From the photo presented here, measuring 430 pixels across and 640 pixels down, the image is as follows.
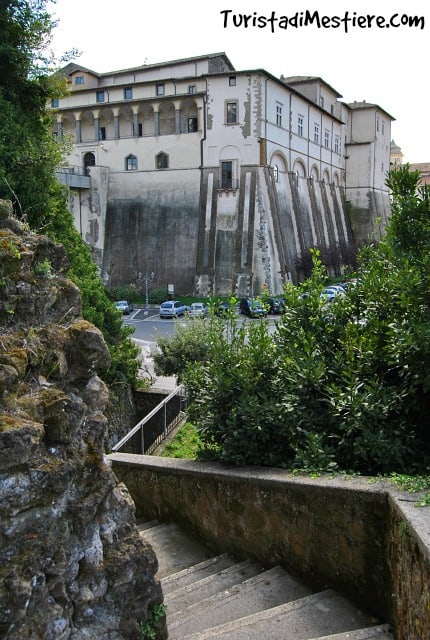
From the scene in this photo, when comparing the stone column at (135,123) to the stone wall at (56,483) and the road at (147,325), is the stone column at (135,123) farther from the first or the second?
the stone wall at (56,483)

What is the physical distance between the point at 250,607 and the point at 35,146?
33.5 feet

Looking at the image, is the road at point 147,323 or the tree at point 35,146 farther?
the road at point 147,323

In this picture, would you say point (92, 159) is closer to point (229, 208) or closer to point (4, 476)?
point (229, 208)

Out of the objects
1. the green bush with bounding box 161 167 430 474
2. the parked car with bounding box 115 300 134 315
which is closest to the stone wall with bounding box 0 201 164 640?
the green bush with bounding box 161 167 430 474

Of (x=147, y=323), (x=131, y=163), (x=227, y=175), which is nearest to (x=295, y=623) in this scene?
(x=147, y=323)

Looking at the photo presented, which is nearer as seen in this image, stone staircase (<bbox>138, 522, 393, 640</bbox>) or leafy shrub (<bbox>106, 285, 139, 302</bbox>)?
stone staircase (<bbox>138, 522, 393, 640</bbox>)

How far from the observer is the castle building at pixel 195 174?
39438mm

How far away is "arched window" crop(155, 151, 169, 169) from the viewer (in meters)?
42.3

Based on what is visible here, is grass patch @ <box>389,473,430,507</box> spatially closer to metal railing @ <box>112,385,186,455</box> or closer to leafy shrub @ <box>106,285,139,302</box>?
metal railing @ <box>112,385,186,455</box>

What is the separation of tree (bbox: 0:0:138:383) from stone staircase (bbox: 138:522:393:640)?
7.62 metres

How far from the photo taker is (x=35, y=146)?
39.3 ft

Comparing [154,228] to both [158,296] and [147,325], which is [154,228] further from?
[147,325]

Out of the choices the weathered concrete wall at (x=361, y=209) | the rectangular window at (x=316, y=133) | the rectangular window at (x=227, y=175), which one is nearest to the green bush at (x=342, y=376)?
the rectangular window at (x=227, y=175)

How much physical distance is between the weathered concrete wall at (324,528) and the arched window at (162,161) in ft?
125
